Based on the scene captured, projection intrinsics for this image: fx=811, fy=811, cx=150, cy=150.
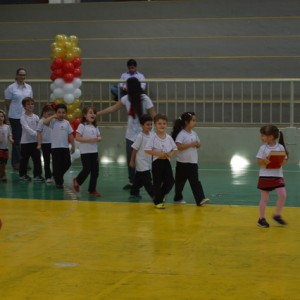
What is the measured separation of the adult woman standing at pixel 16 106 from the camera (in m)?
15.8

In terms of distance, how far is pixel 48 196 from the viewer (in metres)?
12.3

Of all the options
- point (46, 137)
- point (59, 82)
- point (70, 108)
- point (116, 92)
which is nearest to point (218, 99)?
point (116, 92)

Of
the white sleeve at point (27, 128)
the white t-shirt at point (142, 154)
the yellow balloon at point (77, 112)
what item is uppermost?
the yellow balloon at point (77, 112)

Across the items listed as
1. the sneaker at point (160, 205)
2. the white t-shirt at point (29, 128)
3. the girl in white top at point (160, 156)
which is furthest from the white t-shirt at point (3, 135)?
the sneaker at point (160, 205)

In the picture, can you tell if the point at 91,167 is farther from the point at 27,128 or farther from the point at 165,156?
the point at 27,128

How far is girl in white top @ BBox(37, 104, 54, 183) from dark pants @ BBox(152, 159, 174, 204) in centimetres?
298

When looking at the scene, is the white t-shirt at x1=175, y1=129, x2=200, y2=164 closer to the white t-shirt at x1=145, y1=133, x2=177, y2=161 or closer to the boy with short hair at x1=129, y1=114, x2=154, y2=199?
the white t-shirt at x1=145, y1=133, x2=177, y2=161

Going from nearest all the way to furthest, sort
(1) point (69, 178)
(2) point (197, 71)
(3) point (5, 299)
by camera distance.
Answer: (3) point (5, 299)
(1) point (69, 178)
(2) point (197, 71)

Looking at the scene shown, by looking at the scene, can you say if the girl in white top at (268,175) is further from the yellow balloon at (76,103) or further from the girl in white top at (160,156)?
the yellow balloon at (76,103)

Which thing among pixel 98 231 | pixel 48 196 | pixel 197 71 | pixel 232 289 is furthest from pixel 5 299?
pixel 197 71

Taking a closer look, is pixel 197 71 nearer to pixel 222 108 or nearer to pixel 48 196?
pixel 222 108

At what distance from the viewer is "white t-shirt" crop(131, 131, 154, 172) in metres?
11.4

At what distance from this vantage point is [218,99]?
16.9m

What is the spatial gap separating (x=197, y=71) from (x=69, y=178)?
6.94 metres
